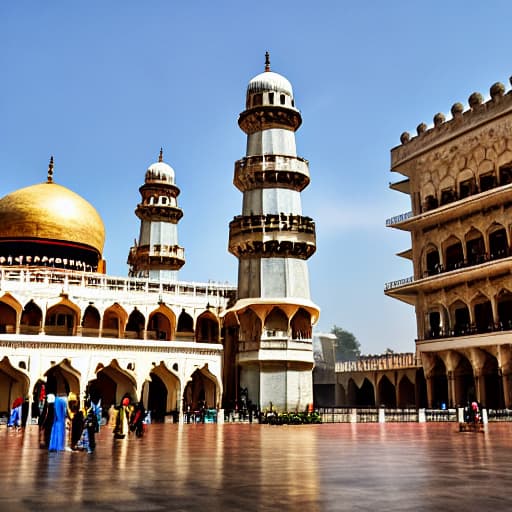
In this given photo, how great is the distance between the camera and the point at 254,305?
114 feet

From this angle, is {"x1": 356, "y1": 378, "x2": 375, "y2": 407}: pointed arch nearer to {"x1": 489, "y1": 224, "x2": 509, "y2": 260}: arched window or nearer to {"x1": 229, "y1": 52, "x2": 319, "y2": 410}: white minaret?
{"x1": 489, "y1": 224, "x2": 509, "y2": 260}: arched window

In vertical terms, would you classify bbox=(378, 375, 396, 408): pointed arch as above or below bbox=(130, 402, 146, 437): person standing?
above

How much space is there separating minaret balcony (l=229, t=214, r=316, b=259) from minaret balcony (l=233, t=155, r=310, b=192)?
2.32m

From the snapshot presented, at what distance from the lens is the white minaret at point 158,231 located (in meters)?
51.0

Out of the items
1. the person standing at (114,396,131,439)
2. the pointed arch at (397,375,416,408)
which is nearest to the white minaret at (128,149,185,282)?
the pointed arch at (397,375,416,408)

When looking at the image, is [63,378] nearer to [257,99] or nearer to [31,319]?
[31,319]

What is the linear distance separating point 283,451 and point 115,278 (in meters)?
24.8

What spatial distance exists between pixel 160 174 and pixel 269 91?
17702mm

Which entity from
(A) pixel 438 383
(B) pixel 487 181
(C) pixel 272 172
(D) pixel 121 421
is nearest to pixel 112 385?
(C) pixel 272 172

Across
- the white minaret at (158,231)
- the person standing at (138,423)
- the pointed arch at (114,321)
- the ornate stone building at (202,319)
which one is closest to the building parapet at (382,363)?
the ornate stone building at (202,319)

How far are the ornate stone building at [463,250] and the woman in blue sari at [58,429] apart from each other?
29075 millimetres

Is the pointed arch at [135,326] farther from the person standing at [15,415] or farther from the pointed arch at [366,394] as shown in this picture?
the pointed arch at [366,394]

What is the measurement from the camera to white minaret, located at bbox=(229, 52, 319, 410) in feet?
113

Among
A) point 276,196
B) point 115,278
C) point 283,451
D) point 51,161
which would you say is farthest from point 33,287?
point 283,451
